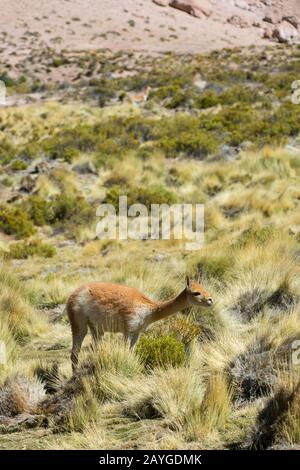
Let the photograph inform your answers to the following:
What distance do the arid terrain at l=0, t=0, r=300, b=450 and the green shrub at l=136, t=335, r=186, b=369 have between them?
14mm

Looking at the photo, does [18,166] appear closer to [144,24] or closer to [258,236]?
[258,236]

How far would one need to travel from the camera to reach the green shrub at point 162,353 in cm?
503

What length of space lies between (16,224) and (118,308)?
786 centimetres

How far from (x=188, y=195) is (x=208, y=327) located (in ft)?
25.1

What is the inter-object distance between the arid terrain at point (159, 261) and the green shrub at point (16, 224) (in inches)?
1.7

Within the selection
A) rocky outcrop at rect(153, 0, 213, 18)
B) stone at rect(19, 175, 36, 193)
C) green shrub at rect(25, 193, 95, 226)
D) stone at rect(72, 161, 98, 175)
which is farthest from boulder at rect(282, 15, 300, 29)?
Result: green shrub at rect(25, 193, 95, 226)

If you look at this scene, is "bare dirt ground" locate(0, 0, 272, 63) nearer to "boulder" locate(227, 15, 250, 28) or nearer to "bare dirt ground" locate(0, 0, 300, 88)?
"bare dirt ground" locate(0, 0, 300, 88)

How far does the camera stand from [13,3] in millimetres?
65750

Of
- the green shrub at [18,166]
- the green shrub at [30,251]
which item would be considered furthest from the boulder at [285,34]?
the green shrub at [30,251]

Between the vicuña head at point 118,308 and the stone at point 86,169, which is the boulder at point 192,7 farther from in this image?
the vicuña head at point 118,308

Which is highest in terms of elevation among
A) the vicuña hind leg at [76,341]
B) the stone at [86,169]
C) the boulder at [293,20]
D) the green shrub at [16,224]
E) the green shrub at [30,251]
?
the vicuña hind leg at [76,341]

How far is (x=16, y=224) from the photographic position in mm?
12625

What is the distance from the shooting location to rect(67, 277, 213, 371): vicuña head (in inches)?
207

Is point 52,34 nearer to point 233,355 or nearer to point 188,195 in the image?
point 188,195
